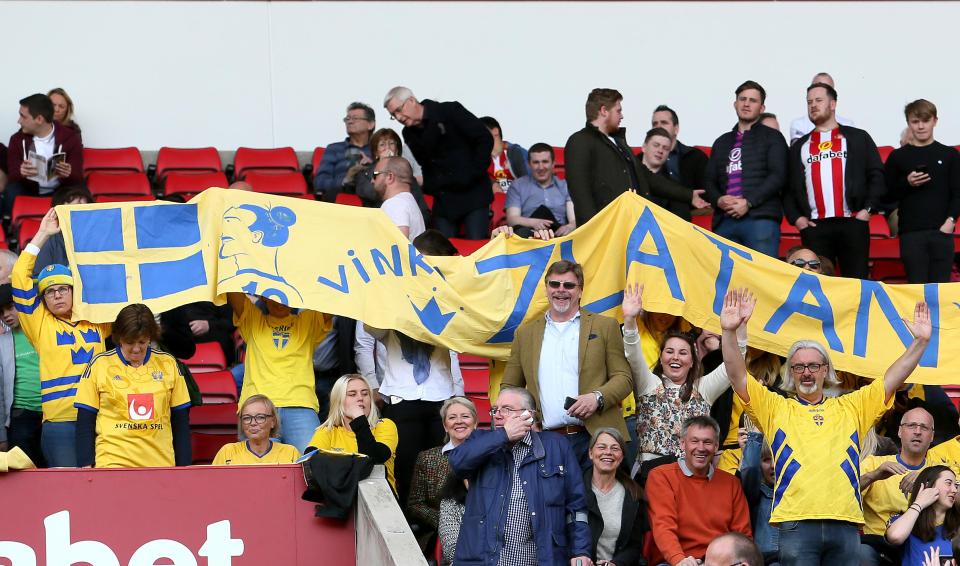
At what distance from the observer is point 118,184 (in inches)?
503

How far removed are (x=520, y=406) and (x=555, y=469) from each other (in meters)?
0.35

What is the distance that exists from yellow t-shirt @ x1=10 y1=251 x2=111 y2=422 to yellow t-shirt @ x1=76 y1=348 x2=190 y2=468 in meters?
0.28

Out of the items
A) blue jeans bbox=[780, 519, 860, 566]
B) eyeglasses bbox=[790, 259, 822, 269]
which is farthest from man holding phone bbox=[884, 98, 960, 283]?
blue jeans bbox=[780, 519, 860, 566]

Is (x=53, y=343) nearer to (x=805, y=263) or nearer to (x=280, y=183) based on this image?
(x=805, y=263)

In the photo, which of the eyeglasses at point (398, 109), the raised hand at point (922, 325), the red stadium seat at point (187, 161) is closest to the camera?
the raised hand at point (922, 325)

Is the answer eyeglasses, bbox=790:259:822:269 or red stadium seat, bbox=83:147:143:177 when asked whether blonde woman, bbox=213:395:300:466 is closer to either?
eyeglasses, bbox=790:259:822:269

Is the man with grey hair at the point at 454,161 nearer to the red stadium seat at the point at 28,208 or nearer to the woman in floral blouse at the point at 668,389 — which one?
the red stadium seat at the point at 28,208

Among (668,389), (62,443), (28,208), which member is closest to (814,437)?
(668,389)

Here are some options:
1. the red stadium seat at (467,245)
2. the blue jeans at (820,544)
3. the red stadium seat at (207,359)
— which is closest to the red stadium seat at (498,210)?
the red stadium seat at (467,245)

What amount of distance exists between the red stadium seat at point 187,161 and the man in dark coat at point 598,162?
416cm

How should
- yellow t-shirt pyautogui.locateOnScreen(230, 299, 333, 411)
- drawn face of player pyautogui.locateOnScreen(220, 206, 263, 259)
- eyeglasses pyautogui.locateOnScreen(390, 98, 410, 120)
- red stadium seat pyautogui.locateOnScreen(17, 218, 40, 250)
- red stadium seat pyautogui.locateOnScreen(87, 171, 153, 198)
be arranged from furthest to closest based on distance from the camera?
red stadium seat pyautogui.locateOnScreen(87, 171, 153, 198), red stadium seat pyautogui.locateOnScreen(17, 218, 40, 250), eyeglasses pyautogui.locateOnScreen(390, 98, 410, 120), drawn face of player pyautogui.locateOnScreen(220, 206, 263, 259), yellow t-shirt pyautogui.locateOnScreen(230, 299, 333, 411)

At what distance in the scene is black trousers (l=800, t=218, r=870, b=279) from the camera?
1064cm

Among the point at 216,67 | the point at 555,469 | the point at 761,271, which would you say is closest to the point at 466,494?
the point at 555,469

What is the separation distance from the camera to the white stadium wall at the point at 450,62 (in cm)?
1377
